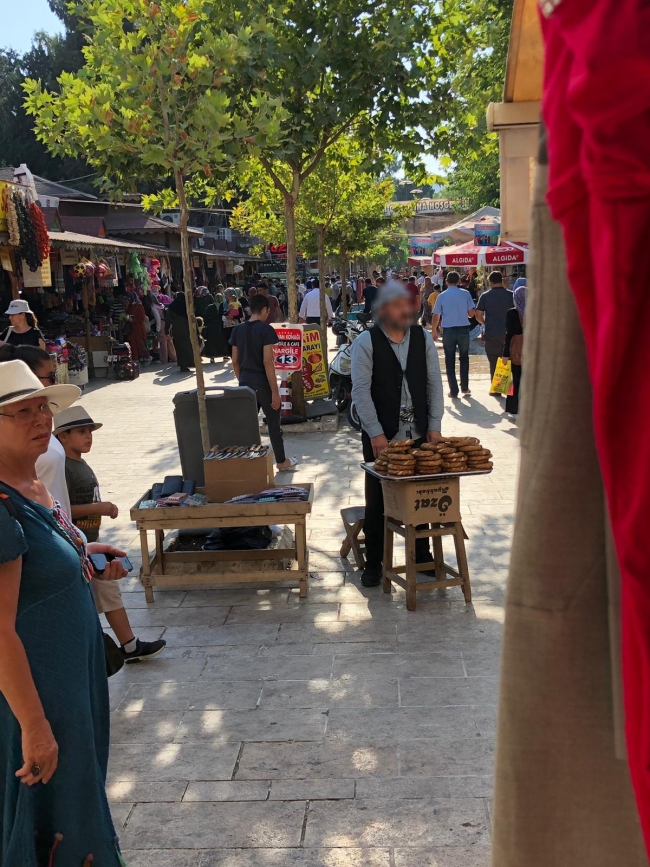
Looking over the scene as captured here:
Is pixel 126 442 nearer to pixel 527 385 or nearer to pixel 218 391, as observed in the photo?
pixel 218 391

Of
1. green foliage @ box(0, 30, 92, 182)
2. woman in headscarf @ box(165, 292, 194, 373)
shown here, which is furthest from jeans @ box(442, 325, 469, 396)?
green foliage @ box(0, 30, 92, 182)

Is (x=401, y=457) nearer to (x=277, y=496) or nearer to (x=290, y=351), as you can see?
(x=277, y=496)

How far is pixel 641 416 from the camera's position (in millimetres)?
786

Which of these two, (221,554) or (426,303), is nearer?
(221,554)

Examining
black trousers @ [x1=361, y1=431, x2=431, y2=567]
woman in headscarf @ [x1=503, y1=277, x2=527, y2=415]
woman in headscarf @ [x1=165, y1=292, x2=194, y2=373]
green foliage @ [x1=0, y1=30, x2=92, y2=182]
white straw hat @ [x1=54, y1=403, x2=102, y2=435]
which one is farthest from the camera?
green foliage @ [x1=0, y1=30, x2=92, y2=182]

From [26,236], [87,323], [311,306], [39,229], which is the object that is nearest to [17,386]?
[26,236]

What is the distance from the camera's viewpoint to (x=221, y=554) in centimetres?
630

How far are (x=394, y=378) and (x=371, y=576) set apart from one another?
4.85ft

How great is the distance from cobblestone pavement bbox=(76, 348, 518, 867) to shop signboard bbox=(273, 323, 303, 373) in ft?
15.6

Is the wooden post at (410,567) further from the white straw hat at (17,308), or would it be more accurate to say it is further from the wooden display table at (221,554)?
the white straw hat at (17,308)

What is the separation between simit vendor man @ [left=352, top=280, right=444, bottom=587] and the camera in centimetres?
580

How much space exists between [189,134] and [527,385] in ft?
20.2

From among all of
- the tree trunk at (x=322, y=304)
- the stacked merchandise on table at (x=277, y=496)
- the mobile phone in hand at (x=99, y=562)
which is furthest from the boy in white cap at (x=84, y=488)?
the tree trunk at (x=322, y=304)

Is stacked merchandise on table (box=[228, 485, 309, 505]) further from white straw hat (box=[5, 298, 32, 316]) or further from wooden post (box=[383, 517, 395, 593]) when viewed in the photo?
white straw hat (box=[5, 298, 32, 316])
